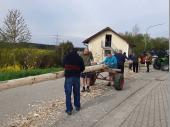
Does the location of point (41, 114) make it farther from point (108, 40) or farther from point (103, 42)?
point (108, 40)

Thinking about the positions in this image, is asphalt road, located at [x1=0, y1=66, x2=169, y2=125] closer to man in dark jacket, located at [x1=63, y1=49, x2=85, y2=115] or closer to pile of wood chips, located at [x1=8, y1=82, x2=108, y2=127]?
pile of wood chips, located at [x1=8, y1=82, x2=108, y2=127]

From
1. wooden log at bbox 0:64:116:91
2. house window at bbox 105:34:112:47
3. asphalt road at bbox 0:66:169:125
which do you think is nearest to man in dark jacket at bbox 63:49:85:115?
wooden log at bbox 0:64:116:91

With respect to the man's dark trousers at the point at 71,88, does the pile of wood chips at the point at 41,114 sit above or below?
below

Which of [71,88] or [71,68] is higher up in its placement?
[71,68]

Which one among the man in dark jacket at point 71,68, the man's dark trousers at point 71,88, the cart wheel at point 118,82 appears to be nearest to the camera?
the man's dark trousers at point 71,88

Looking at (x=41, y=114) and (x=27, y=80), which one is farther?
(x=41, y=114)

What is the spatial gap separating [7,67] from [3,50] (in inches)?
60.2

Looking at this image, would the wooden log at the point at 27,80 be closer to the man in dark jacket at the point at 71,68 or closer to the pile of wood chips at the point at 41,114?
the man in dark jacket at the point at 71,68

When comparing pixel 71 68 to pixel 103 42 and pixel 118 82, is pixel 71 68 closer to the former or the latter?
pixel 118 82

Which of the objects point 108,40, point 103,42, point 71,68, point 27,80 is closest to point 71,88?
point 71,68

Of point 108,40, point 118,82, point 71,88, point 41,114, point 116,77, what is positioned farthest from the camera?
point 108,40

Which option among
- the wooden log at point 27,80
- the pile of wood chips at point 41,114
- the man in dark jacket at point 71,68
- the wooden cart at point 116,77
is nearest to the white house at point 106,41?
the wooden cart at point 116,77

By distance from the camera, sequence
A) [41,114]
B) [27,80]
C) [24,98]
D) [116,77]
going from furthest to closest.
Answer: [116,77], [24,98], [41,114], [27,80]

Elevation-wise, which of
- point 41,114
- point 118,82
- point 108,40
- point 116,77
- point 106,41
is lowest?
point 41,114
